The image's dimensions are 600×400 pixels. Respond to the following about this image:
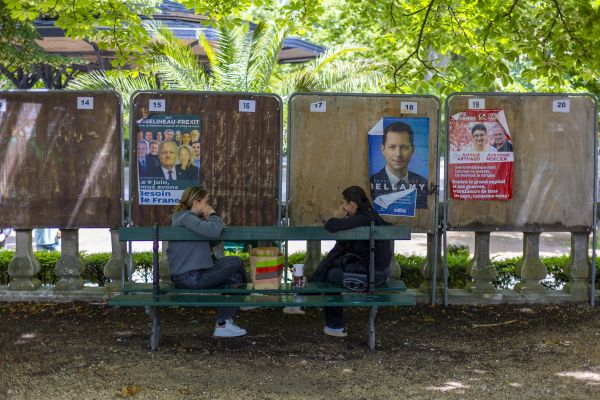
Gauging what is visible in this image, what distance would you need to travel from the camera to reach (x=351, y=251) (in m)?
7.08

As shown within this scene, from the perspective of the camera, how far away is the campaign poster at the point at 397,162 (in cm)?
831

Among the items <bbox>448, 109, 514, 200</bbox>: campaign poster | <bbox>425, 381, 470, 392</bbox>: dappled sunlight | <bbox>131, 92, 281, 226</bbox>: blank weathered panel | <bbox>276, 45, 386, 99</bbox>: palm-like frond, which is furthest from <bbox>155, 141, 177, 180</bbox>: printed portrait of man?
<bbox>276, 45, 386, 99</bbox>: palm-like frond

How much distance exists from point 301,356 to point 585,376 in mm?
2100

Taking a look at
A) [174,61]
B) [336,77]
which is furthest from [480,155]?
[336,77]

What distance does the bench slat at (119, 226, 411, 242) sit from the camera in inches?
263

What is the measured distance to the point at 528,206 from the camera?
852 cm

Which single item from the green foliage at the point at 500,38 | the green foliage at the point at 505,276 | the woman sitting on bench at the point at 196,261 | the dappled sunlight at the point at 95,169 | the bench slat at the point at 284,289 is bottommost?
the green foliage at the point at 505,276

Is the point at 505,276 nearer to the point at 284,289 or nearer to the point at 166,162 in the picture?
the point at 284,289

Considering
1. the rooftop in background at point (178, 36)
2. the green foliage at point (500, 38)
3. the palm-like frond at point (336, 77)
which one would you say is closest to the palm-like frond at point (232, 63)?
the rooftop in background at point (178, 36)

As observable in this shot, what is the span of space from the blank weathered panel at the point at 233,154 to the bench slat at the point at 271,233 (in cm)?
145

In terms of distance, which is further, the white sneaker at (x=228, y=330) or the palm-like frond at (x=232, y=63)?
the palm-like frond at (x=232, y=63)

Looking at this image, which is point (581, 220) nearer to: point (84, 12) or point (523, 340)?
point (523, 340)

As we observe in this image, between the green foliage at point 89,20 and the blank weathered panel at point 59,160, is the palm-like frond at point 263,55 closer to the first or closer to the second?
the green foliage at point 89,20

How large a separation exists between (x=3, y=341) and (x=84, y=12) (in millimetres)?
4129
